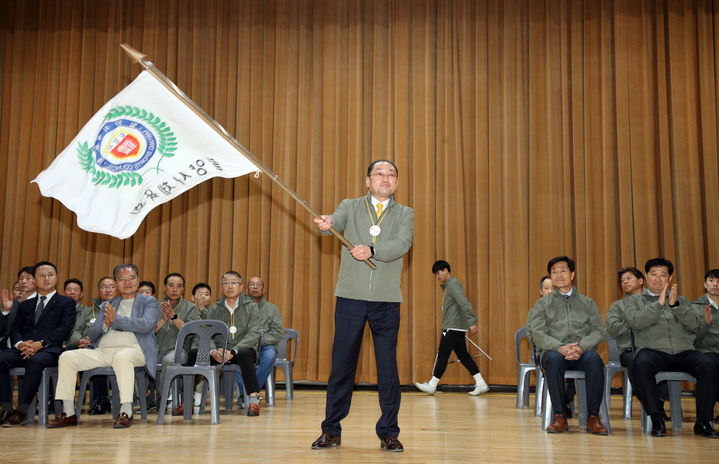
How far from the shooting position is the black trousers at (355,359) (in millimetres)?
3631

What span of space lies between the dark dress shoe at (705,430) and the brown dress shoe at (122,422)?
3.99 metres

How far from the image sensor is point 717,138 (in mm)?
8414

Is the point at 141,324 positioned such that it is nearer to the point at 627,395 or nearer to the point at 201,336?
the point at 201,336

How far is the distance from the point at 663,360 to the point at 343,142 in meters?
5.24

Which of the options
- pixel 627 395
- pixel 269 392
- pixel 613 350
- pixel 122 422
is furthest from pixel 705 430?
pixel 122 422

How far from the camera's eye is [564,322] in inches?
191

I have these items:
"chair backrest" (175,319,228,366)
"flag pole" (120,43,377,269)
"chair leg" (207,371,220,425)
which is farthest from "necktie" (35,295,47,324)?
"flag pole" (120,43,377,269)

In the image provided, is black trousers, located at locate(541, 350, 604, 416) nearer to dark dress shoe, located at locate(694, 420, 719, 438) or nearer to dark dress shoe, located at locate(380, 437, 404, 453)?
dark dress shoe, located at locate(694, 420, 719, 438)

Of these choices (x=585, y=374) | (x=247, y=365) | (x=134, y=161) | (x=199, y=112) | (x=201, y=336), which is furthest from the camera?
(x=247, y=365)

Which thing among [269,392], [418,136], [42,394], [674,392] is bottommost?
[269,392]

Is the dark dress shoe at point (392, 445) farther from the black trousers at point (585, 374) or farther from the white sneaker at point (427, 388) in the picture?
the white sneaker at point (427, 388)

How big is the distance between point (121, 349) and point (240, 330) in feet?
3.80

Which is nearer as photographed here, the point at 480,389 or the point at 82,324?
the point at 82,324

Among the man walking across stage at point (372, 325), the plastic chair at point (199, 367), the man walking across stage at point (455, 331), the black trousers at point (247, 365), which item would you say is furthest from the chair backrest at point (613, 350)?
the plastic chair at point (199, 367)
